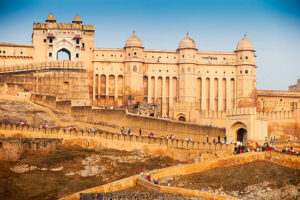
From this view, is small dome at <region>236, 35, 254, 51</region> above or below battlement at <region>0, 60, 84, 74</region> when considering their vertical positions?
above

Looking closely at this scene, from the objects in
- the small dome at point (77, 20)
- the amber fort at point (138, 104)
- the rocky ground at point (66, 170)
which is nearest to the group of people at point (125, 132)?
the amber fort at point (138, 104)

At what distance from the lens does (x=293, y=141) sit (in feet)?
206

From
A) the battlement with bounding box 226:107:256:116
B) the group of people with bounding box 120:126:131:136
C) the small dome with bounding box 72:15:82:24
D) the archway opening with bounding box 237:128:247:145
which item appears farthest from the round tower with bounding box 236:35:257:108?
the group of people with bounding box 120:126:131:136

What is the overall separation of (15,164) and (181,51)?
4190cm

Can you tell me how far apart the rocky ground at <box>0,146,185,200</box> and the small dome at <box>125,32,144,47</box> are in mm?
28940

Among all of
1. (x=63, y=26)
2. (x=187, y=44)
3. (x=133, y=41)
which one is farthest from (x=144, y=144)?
(x=63, y=26)

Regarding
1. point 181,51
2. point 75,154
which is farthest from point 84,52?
point 75,154

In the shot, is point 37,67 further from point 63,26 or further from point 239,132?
point 239,132

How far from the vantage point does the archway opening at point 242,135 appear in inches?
Answer: 2431

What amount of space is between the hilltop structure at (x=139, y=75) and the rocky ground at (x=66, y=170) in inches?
767

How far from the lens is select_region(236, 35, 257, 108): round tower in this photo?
274 ft

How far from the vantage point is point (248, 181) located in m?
46.3

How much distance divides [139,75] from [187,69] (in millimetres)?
7515

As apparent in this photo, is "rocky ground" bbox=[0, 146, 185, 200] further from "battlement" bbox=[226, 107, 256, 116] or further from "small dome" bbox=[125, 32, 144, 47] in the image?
"small dome" bbox=[125, 32, 144, 47]
